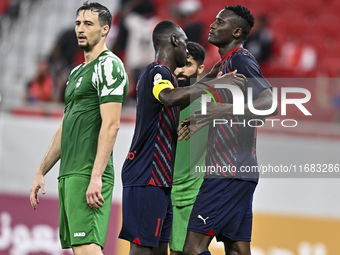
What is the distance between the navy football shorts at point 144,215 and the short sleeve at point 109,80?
66 centimetres

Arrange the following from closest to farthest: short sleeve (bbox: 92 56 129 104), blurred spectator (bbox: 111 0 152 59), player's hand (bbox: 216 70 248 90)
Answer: player's hand (bbox: 216 70 248 90)
short sleeve (bbox: 92 56 129 104)
blurred spectator (bbox: 111 0 152 59)

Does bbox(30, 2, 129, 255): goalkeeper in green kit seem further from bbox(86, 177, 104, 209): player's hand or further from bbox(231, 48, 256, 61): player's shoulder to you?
bbox(231, 48, 256, 61): player's shoulder

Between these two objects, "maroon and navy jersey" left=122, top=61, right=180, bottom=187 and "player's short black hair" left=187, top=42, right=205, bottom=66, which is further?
"player's short black hair" left=187, top=42, right=205, bottom=66

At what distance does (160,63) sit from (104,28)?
480 mm

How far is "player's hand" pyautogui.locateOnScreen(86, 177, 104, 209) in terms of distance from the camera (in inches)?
136

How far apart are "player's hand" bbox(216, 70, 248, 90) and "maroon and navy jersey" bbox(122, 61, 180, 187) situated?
406 mm

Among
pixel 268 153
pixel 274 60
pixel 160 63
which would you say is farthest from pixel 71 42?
pixel 160 63

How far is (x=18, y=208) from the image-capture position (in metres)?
7.04

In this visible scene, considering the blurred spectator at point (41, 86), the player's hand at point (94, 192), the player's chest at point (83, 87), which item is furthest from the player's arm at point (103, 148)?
the blurred spectator at point (41, 86)

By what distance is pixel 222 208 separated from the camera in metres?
3.66

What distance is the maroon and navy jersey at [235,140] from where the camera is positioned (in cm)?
367

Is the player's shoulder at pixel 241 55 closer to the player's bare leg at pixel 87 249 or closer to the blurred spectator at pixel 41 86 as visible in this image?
the player's bare leg at pixel 87 249

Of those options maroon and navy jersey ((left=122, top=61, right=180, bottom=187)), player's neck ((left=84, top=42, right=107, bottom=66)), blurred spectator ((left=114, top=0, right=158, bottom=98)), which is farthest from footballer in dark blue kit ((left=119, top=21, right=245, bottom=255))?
blurred spectator ((left=114, top=0, right=158, bottom=98))

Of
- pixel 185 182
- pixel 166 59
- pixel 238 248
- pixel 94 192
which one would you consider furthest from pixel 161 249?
pixel 166 59
